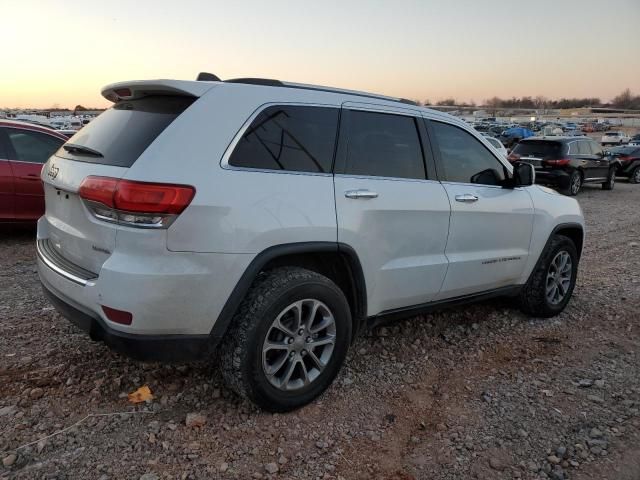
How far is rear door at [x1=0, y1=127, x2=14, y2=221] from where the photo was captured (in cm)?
644

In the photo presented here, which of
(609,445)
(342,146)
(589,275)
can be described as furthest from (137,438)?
(589,275)

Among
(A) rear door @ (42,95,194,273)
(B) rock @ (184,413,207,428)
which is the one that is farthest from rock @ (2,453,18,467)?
(A) rear door @ (42,95,194,273)

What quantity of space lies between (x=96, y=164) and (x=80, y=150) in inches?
13.0

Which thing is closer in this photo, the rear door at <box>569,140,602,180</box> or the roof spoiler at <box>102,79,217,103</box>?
the roof spoiler at <box>102,79,217,103</box>

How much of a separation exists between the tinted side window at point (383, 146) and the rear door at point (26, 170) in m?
5.01

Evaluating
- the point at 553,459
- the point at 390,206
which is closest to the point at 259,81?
the point at 390,206

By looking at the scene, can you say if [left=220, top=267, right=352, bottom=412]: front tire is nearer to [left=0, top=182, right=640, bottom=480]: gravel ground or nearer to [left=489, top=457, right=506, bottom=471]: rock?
[left=0, top=182, right=640, bottom=480]: gravel ground

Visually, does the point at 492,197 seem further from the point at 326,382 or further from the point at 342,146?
the point at 326,382

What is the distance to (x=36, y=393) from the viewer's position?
3.04 m

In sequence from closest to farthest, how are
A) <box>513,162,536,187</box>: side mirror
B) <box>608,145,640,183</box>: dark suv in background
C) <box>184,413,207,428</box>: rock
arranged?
1. <box>184,413,207,428</box>: rock
2. <box>513,162,536,187</box>: side mirror
3. <box>608,145,640,183</box>: dark suv in background

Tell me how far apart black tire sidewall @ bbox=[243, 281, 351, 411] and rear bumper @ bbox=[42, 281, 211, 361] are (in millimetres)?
236

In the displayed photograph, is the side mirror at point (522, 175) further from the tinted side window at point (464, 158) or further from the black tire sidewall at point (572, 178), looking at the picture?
the black tire sidewall at point (572, 178)

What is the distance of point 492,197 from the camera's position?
156 inches

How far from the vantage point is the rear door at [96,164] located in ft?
8.39
